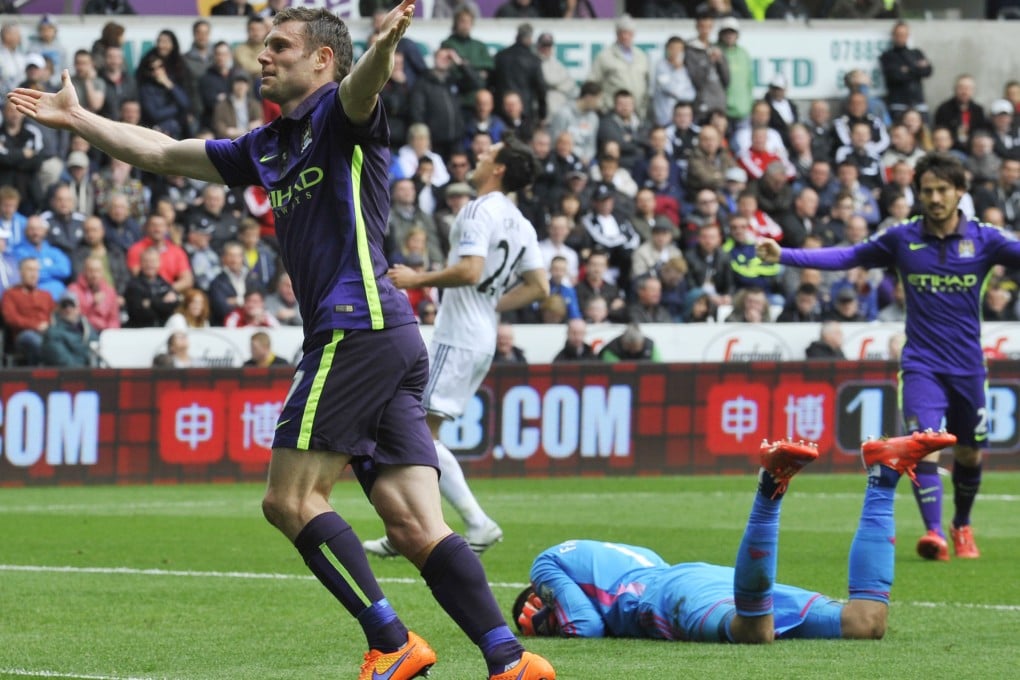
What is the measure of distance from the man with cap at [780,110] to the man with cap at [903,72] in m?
1.77

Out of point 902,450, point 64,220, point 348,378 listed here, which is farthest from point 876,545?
point 64,220

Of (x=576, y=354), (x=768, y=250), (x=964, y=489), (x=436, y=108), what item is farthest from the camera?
(x=436, y=108)

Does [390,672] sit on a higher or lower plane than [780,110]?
lower

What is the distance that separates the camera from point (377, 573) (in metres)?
10.3

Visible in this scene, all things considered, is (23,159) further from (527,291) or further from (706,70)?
(527,291)

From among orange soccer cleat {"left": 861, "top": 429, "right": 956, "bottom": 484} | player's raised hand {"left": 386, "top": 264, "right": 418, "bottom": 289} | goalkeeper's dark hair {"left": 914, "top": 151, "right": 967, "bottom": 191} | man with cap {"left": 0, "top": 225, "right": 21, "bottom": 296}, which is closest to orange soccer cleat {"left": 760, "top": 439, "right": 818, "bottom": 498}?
orange soccer cleat {"left": 861, "top": 429, "right": 956, "bottom": 484}

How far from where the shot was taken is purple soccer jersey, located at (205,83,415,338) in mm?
6125

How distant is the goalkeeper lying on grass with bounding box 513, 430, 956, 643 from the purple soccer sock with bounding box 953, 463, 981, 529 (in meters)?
→ 4.14

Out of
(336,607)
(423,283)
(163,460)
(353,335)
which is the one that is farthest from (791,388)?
(353,335)

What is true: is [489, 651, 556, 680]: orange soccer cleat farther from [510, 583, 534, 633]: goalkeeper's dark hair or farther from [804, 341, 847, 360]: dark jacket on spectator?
[804, 341, 847, 360]: dark jacket on spectator

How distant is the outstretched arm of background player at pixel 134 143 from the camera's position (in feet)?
21.7

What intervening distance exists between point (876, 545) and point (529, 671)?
2072 mm

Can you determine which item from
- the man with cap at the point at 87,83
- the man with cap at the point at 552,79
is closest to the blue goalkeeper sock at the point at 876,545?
the man with cap at the point at 87,83

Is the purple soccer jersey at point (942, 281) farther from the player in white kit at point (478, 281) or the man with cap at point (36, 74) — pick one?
the man with cap at point (36, 74)
